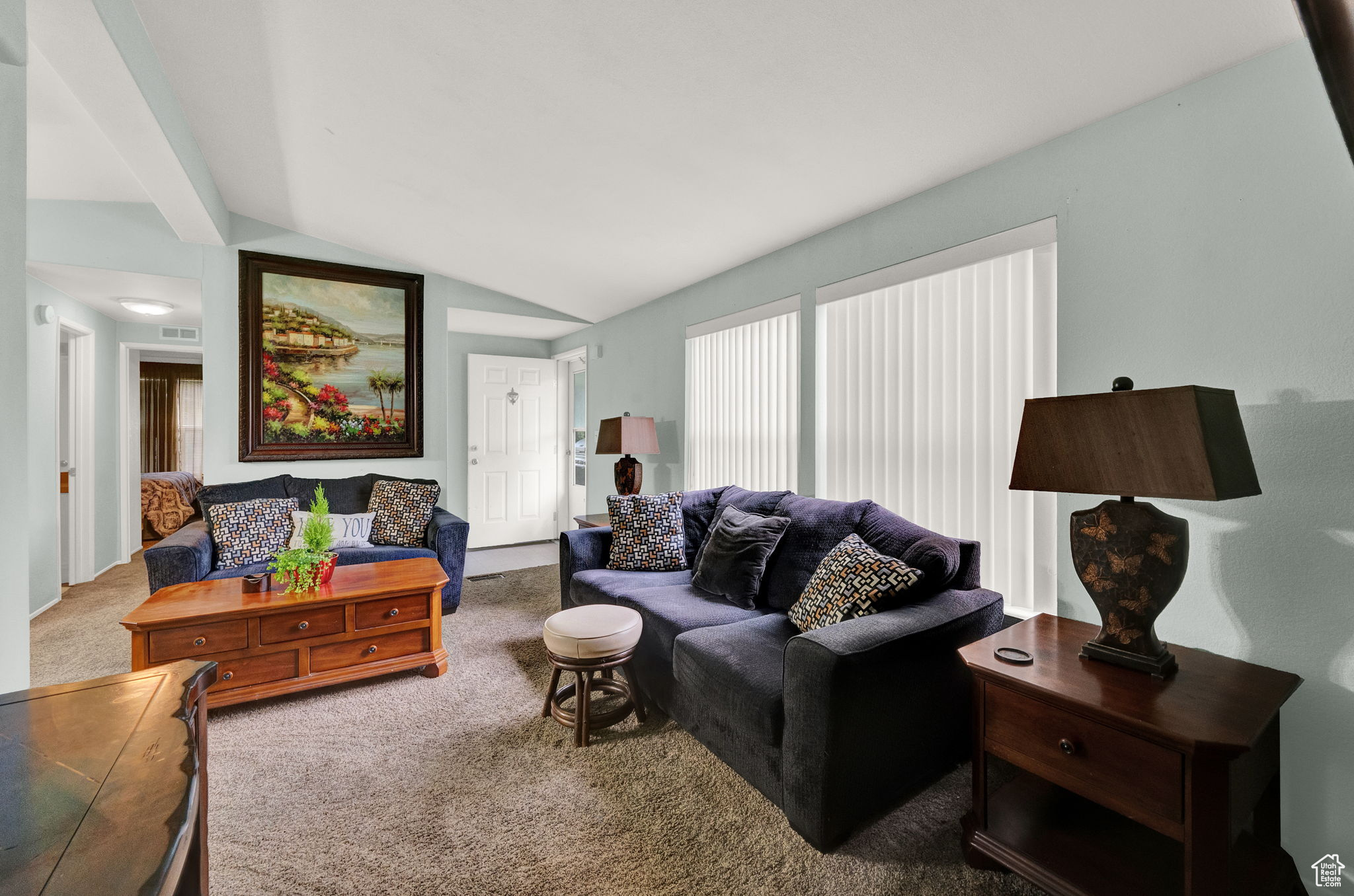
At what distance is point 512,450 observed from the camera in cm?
593

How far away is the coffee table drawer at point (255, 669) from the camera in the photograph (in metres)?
2.42

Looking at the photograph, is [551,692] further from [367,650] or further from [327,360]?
[327,360]

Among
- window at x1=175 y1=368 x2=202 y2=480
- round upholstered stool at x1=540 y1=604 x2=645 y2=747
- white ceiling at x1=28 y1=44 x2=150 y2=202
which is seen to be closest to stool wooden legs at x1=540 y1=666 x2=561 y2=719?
round upholstered stool at x1=540 y1=604 x2=645 y2=747

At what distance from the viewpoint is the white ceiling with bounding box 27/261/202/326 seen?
3.81 metres

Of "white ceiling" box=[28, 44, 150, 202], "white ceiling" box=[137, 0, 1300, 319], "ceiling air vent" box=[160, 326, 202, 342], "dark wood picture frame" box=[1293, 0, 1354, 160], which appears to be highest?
"white ceiling" box=[28, 44, 150, 202]

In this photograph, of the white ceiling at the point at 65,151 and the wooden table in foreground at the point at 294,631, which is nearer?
the wooden table in foreground at the point at 294,631

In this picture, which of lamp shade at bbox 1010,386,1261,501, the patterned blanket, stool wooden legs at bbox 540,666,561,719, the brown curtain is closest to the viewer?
lamp shade at bbox 1010,386,1261,501

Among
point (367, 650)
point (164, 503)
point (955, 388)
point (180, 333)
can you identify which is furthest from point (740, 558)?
point (164, 503)

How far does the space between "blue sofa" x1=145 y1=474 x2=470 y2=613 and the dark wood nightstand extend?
Result: 3103mm

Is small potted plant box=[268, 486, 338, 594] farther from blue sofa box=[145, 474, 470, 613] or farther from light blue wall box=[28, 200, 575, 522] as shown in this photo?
light blue wall box=[28, 200, 575, 522]

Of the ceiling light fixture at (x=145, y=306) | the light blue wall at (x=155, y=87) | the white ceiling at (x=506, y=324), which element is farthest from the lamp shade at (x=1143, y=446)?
the ceiling light fixture at (x=145, y=306)

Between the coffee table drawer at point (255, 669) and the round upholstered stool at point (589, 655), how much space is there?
45.2 inches

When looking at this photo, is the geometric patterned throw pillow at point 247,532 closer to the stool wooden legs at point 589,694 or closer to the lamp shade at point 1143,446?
the stool wooden legs at point 589,694

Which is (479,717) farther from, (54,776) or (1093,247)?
(1093,247)
